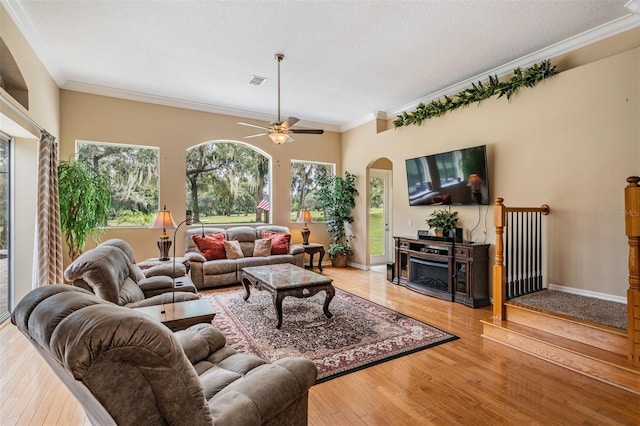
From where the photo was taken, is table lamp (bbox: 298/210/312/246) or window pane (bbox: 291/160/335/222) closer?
table lamp (bbox: 298/210/312/246)

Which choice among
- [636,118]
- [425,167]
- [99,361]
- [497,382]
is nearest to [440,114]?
[425,167]

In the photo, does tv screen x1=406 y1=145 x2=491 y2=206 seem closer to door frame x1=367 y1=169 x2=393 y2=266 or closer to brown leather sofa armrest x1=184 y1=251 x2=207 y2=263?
door frame x1=367 y1=169 x2=393 y2=266

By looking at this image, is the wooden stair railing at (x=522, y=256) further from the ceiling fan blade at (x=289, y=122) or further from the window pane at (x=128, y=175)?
the window pane at (x=128, y=175)

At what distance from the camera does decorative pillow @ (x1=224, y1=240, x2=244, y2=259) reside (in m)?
5.68

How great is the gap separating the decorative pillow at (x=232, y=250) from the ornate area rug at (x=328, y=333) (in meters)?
1.24

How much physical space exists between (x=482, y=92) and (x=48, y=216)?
5.98 metres

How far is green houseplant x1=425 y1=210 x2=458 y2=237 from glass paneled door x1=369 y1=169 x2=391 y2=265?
7.13ft

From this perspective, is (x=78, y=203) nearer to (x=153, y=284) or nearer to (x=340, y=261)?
(x=153, y=284)

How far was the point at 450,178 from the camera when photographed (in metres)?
4.99

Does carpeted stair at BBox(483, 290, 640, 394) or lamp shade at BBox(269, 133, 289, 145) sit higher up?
lamp shade at BBox(269, 133, 289, 145)

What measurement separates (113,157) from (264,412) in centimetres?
566

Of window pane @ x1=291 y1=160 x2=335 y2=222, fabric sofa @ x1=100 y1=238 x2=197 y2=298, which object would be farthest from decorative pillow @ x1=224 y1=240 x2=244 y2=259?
fabric sofa @ x1=100 y1=238 x2=197 y2=298

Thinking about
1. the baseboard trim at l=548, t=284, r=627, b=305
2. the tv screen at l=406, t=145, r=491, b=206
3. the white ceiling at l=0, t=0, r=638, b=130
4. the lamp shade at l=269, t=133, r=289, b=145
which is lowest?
the baseboard trim at l=548, t=284, r=627, b=305

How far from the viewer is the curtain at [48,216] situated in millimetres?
3891
